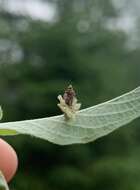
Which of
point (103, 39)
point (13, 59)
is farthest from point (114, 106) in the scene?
point (103, 39)

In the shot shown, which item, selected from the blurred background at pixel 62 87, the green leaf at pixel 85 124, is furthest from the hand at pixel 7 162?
the blurred background at pixel 62 87

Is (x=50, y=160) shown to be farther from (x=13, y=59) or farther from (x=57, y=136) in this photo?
(x=57, y=136)

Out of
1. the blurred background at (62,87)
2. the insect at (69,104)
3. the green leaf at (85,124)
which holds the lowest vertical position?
the green leaf at (85,124)

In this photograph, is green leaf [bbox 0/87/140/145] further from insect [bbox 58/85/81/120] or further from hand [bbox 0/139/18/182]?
hand [bbox 0/139/18/182]

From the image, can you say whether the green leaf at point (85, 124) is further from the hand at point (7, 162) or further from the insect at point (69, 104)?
the hand at point (7, 162)

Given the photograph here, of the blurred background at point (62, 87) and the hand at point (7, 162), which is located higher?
the blurred background at point (62, 87)

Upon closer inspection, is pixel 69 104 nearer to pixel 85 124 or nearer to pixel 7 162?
pixel 85 124

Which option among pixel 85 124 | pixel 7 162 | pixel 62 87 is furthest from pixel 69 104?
pixel 62 87
